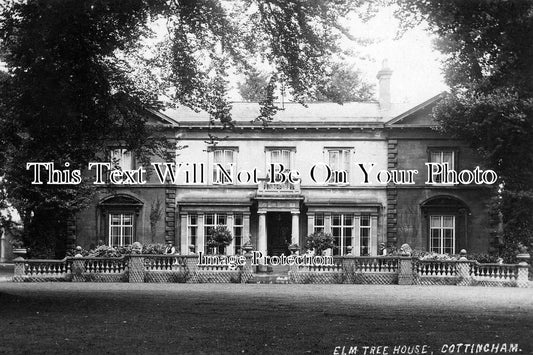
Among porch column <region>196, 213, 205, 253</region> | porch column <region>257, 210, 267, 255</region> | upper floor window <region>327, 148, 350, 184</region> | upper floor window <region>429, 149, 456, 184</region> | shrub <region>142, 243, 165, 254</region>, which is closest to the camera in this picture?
shrub <region>142, 243, 165, 254</region>

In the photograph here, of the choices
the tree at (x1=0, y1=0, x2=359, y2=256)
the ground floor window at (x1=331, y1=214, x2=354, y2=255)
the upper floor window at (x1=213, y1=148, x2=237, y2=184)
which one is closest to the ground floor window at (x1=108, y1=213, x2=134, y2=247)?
the upper floor window at (x1=213, y1=148, x2=237, y2=184)

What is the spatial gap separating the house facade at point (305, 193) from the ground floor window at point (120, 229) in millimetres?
54

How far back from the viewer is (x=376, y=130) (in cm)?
3950

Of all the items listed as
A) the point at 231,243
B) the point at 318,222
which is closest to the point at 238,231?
the point at 231,243

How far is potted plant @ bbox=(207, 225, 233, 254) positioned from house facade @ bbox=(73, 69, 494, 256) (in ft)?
7.06

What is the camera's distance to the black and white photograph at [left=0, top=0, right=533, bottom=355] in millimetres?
13992

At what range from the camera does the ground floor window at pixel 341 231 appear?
3881 centimetres

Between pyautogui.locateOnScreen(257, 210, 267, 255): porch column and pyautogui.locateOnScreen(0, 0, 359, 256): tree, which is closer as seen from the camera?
pyautogui.locateOnScreen(0, 0, 359, 256): tree

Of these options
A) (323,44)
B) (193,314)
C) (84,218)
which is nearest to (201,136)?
(84,218)

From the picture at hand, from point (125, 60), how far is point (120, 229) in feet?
57.5

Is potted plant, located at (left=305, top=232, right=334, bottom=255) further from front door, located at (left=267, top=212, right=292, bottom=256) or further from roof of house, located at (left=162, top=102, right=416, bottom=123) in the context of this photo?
roof of house, located at (left=162, top=102, right=416, bottom=123)

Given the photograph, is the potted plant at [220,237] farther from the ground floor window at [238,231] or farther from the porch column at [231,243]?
the ground floor window at [238,231]

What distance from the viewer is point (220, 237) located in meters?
35.9

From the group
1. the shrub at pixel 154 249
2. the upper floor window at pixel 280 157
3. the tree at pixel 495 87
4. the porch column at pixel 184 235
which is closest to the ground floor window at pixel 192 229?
the porch column at pixel 184 235
